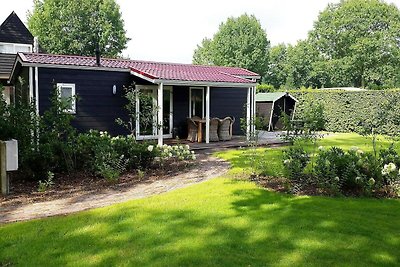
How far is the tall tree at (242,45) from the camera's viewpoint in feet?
150

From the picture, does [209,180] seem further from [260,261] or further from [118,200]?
[260,261]

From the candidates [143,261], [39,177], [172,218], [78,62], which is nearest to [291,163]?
[172,218]

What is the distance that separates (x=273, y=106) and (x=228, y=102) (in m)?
5.06

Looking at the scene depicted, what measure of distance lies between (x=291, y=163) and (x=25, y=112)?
5.40 meters

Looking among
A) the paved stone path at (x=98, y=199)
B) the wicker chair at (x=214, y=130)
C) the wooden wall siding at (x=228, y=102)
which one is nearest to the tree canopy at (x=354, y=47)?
the wooden wall siding at (x=228, y=102)

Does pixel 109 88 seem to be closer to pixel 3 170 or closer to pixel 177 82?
pixel 177 82

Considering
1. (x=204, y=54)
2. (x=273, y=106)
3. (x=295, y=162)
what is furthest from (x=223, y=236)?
(x=204, y=54)

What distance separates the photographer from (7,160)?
655 centimetres

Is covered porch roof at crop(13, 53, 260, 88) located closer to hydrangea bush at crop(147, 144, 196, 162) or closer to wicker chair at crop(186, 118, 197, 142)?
wicker chair at crop(186, 118, 197, 142)

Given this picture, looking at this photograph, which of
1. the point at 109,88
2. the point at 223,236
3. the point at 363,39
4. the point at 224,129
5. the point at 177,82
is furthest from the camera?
the point at 363,39

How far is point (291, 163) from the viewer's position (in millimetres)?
6883

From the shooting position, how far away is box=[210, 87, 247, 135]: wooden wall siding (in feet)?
52.0

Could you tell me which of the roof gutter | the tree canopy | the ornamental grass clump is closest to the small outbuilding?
the roof gutter

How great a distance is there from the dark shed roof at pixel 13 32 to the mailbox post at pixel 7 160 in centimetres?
1570
